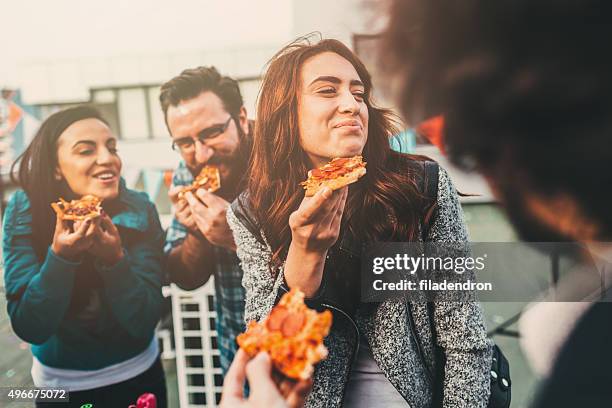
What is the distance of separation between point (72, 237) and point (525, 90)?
1.95 metres

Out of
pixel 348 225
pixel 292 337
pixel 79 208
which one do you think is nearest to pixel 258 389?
pixel 292 337

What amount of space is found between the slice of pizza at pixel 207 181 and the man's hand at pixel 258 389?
2.44ft

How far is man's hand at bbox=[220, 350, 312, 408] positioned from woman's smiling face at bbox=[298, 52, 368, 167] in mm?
856

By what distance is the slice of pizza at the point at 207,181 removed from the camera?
1954 mm

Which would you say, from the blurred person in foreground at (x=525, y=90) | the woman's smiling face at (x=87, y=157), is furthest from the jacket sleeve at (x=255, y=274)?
the blurred person in foreground at (x=525, y=90)

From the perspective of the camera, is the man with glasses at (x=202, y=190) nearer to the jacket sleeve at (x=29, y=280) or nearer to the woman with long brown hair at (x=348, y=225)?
the woman with long brown hair at (x=348, y=225)

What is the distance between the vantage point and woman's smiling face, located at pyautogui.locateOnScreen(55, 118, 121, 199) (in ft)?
6.40

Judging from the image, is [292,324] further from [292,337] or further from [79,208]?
[79,208]

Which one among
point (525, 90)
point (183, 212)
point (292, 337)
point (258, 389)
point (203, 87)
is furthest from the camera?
point (183, 212)

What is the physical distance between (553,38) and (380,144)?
0.72 meters

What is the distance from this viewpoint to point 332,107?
180 cm

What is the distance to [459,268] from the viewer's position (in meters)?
1.88

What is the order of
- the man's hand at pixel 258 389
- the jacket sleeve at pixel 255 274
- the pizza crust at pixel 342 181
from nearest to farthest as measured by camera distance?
the man's hand at pixel 258 389 < the pizza crust at pixel 342 181 < the jacket sleeve at pixel 255 274

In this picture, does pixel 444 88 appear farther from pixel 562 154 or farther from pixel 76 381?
pixel 76 381
